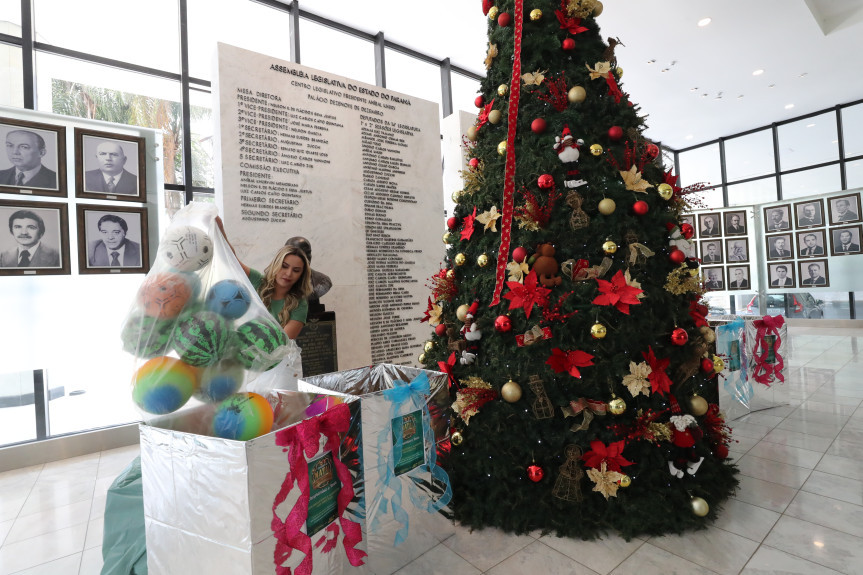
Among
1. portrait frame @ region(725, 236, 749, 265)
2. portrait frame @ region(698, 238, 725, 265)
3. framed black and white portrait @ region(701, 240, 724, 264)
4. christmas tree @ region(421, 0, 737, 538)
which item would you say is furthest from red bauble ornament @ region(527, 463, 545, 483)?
portrait frame @ region(725, 236, 749, 265)

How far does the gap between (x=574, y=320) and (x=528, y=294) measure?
219 millimetres

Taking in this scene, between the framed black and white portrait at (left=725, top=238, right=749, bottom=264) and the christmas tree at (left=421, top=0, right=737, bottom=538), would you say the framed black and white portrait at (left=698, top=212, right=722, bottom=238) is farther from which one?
the christmas tree at (left=421, top=0, right=737, bottom=538)

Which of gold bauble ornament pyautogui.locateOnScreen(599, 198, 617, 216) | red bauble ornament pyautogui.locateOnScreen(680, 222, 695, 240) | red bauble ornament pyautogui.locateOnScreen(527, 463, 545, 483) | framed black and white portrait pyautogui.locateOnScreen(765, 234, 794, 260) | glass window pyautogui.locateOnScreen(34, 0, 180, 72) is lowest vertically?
red bauble ornament pyautogui.locateOnScreen(527, 463, 545, 483)

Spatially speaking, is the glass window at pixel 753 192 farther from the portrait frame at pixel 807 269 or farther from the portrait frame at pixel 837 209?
the portrait frame at pixel 807 269

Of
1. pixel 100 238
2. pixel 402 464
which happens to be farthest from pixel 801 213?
pixel 100 238

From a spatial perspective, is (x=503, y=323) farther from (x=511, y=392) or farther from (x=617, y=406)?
(x=617, y=406)

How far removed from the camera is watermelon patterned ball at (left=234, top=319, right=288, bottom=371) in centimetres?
132

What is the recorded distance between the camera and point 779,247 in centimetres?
1013

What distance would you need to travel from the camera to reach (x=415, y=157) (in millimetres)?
4703

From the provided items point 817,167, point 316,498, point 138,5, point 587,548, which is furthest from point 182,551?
point 817,167

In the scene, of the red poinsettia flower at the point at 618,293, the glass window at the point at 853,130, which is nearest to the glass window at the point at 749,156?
the glass window at the point at 853,130

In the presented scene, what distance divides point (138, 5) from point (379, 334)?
3.94 m

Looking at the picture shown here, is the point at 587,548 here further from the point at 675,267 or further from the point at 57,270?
the point at 57,270

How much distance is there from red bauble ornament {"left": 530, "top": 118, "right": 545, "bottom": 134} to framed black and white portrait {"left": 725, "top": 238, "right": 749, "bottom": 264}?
11040mm
